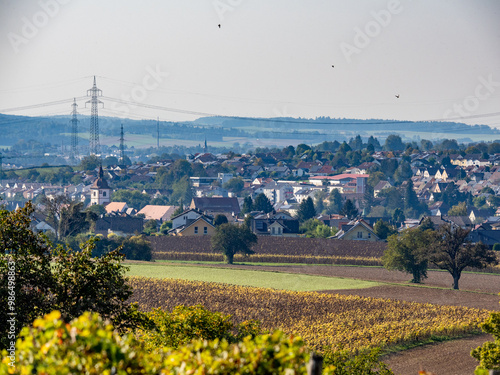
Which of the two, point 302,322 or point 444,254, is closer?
point 302,322

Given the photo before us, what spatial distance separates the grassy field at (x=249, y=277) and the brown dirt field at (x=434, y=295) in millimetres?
2686

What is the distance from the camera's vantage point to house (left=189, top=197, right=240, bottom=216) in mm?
142337

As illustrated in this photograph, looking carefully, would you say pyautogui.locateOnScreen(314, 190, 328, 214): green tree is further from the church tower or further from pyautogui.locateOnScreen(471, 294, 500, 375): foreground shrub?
pyautogui.locateOnScreen(471, 294, 500, 375): foreground shrub

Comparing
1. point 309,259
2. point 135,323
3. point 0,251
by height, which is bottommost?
point 309,259

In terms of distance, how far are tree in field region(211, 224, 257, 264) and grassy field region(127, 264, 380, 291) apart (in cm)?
578

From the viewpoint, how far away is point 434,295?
5228cm

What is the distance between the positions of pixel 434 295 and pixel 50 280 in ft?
132

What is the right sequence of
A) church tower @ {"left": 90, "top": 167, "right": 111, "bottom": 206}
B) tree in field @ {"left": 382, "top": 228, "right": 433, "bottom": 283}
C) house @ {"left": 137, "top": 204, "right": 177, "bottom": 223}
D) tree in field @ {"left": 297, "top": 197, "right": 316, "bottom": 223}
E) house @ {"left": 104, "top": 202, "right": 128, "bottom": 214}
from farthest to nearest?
church tower @ {"left": 90, "top": 167, "right": 111, "bottom": 206} < house @ {"left": 104, "top": 202, "right": 128, "bottom": 214} < house @ {"left": 137, "top": 204, "right": 177, "bottom": 223} < tree in field @ {"left": 297, "top": 197, "right": 316, "bottom": 223} < tree in field @ {"left": 382, "top": 228, "right": 433, "bottom": 283}

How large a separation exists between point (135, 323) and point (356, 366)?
6.61 metres

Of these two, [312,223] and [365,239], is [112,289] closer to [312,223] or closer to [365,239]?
[365,239]

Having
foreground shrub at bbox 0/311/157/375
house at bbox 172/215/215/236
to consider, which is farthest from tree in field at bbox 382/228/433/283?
foreground shrub at bbox 0/311/157/375

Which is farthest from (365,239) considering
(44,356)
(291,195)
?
(291,195)

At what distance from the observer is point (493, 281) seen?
61.2 m

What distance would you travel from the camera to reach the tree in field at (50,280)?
52.9 ft
